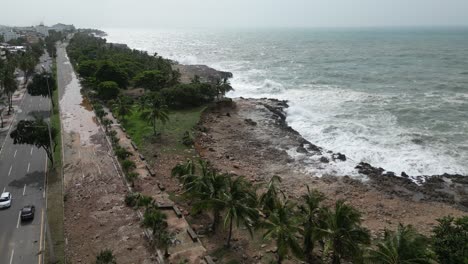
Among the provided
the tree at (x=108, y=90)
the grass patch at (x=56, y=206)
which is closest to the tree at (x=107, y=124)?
the grass patch at (x=56, y=206)

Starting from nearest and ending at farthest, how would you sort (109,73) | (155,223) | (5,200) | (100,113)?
(155,223) < (5,200) < (100,113) < (109,73)

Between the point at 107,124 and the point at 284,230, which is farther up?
the point at 284,230

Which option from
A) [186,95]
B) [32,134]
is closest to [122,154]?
[32,134]

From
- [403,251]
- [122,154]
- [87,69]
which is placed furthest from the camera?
[87,69]

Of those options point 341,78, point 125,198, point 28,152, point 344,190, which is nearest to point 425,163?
point 344,190

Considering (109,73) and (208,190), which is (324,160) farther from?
(109,73)

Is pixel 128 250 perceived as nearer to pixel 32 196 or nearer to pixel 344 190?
pixel 32 196
